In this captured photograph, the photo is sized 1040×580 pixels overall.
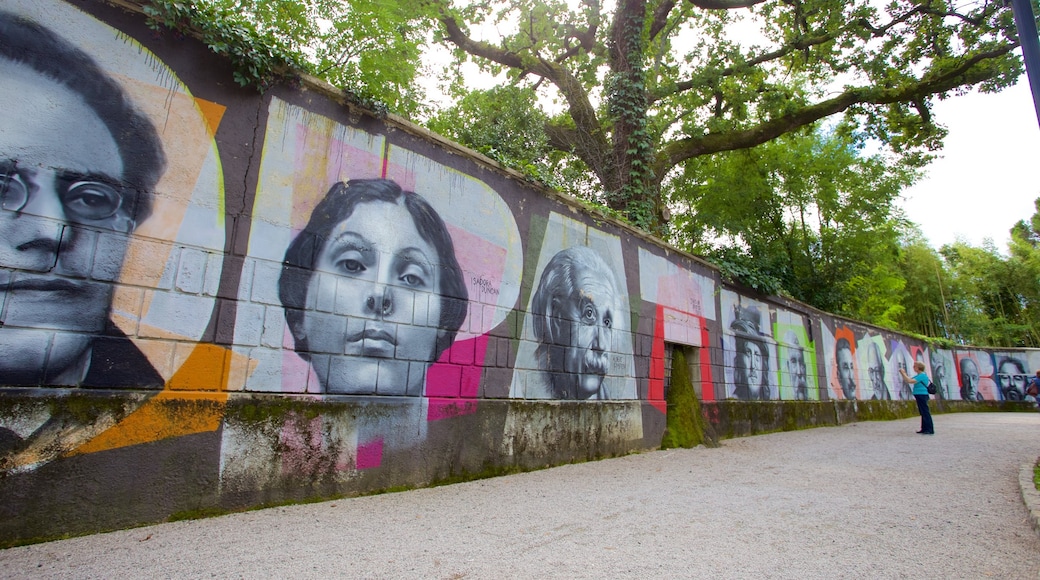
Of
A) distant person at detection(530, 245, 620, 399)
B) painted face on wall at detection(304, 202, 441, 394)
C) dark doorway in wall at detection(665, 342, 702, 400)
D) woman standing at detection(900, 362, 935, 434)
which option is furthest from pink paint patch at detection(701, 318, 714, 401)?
painted face on wall at detection(304, 202, 441, 394)

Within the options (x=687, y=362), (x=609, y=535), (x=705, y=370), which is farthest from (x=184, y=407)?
(x=705, y=370)

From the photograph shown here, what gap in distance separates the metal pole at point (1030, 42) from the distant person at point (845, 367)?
13.3 m

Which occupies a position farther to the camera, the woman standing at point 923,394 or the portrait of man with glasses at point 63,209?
the woman standing at point 923,394

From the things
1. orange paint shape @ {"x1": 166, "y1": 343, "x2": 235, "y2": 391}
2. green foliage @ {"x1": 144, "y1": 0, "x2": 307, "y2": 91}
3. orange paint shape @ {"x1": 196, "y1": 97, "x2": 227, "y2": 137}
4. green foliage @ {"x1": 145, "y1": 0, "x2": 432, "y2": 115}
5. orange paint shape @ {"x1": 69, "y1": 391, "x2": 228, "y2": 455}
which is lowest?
orange paint shape @ {"x1": 69, "y1": 391, "x2": 228, "y2": 455}

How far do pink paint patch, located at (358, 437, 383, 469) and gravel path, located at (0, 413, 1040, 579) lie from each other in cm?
33

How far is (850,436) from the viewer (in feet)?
32.7

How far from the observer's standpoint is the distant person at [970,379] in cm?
2161

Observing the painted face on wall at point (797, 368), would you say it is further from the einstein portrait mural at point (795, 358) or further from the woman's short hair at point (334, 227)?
the woman's short hair at point (334, 227)

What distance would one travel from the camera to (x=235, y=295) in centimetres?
373

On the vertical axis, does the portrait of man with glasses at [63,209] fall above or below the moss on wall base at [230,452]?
above

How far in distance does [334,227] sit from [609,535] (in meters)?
3.22

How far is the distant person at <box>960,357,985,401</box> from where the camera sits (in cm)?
2161

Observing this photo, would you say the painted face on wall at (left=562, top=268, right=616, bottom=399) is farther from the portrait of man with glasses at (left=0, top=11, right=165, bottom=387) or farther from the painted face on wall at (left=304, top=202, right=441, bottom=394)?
the portrait of man with glasses at (left=0, top=11, right=165, bottom=387)

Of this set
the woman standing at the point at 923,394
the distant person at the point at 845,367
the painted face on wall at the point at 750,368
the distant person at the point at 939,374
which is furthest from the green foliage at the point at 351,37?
the distant person at the point at 939,374
